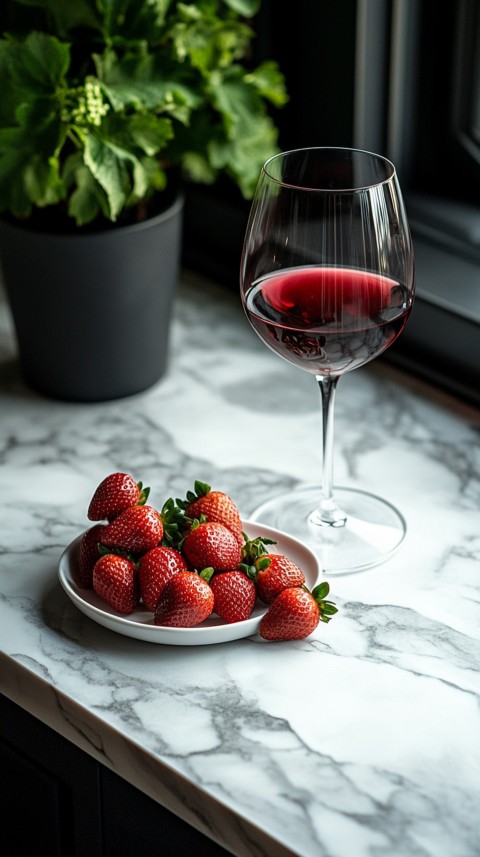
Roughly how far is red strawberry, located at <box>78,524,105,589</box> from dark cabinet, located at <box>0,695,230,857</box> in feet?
0.40

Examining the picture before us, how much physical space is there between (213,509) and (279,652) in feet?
0.44

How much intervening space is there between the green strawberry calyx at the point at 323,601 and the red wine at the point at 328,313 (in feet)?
0.61

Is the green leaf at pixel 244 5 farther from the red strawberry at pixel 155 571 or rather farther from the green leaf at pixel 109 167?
the red strawberry at pixel 155 571

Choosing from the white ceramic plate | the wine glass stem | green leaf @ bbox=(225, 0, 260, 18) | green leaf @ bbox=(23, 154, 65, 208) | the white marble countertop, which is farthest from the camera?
green leaf @ bbox=(225, 0, 260, 18)

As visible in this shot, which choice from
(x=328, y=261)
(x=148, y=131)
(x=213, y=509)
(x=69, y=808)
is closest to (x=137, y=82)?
(x=148, y=131)

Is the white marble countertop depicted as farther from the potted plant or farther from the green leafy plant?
the green leafy plant

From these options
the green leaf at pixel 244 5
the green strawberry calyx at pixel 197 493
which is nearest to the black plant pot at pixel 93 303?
the green leaf at pixel 244 5

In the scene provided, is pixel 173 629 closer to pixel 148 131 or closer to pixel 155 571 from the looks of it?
pixel 155 571

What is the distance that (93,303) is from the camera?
3.85 feet

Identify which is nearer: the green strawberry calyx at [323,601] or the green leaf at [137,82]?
the green strawberry calyx at [323,601]

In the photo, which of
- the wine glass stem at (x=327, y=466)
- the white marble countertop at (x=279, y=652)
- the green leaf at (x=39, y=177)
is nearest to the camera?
the white marble countertop at (x=279, y=652)

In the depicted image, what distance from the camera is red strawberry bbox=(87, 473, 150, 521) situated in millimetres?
918

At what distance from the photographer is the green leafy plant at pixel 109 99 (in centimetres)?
104

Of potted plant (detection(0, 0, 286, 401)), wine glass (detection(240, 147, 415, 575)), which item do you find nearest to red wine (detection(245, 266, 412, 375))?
wine glass (detection(240, 147, 415, 575))
